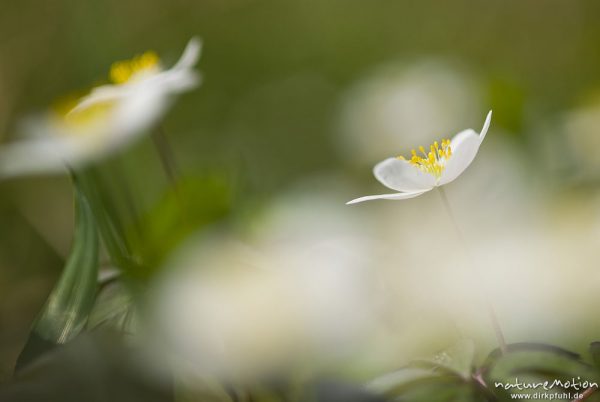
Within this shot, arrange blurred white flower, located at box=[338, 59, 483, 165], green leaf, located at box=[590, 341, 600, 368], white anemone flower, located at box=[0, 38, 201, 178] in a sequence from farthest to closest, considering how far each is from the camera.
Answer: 1. blurred white flower, located at box=[338, 59, 483, 165]
2. white anemone flower, located at box=[0, 38, 201, 178]
3. green leaf, located at box=[590, 341, 600, 368]

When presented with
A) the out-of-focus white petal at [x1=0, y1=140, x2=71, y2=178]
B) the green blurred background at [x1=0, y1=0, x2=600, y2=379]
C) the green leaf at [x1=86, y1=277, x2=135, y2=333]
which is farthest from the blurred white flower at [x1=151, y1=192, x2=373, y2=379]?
the green blurred background at [x1=0, y1=0, x2=600, y2=379]

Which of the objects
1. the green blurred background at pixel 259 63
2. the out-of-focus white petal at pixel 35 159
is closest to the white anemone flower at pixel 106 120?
the out-of-focus white petal at pixel 35 159

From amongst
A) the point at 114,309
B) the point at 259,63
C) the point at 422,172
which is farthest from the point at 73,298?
the point at 259,63

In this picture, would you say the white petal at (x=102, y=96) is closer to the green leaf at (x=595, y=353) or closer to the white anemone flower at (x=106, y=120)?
the white anemone flower at (x=106, y=120)

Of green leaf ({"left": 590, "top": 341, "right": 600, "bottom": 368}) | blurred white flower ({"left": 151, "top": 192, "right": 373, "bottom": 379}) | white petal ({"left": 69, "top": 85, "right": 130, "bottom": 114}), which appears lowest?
green leaf ({"left": 590, "top": 341, "right": 600, "bottom": 368})

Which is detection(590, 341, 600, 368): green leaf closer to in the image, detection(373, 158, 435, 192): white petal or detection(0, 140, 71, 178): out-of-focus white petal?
detection(373, 158, 435, 192): white petal

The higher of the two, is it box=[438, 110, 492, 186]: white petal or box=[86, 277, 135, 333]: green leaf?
box=[438, 110, 492, 186]: white petal

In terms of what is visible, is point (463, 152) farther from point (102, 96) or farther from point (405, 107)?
point (405, 107)
